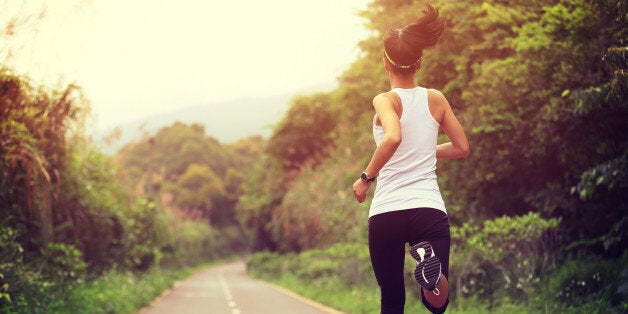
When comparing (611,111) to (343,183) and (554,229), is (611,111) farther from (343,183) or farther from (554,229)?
(343,183)

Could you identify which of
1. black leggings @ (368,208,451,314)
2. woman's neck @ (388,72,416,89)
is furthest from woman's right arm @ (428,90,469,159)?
black leggings @ (368,208,451,314)

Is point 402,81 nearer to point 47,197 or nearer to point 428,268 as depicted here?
point 428,268

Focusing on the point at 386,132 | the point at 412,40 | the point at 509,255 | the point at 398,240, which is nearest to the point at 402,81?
the point at 412,40

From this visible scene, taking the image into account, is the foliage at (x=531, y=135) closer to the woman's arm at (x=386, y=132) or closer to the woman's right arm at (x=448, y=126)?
the woman's right arm at (x=448, y=126)

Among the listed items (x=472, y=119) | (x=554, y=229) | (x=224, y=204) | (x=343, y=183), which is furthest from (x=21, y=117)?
(x=224, y=204)

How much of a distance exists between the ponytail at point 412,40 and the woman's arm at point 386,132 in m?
0.19

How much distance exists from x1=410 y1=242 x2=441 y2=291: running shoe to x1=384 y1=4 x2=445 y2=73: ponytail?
2.78 feet

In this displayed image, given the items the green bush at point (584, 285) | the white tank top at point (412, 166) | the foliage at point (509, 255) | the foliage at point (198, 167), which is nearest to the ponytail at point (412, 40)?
the white tank top at point (412, 166)

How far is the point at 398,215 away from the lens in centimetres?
320

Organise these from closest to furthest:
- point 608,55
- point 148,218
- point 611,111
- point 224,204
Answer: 1. point 608,55
2. point 611,111
3. point 148,218
4. point 224,204

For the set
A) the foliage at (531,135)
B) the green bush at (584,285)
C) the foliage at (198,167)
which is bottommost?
the foliage at (198,167)

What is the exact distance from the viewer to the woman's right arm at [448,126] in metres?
3.35

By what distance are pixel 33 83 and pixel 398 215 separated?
25.7 feet

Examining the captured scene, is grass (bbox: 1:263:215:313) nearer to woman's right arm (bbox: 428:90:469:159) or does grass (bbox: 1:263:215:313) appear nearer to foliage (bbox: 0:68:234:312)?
foliage (bbox: 0:68:234:312)
